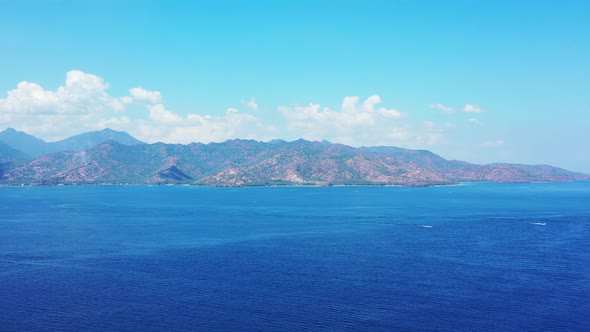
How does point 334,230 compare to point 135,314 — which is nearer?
point 135,314

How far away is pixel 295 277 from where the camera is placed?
274ft

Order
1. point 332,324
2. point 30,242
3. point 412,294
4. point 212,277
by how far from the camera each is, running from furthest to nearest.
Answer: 1. point 30,242
2. point 212,277
3. point 412,294
4. point 332,324

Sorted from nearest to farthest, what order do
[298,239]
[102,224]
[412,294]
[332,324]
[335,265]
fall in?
[332,324]
[412,294]
[335,265]
[298,239]
[102,224]

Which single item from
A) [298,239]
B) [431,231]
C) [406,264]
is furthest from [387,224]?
[406,264]

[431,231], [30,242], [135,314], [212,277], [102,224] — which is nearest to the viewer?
[135,314]

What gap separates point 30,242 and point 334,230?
83.0m

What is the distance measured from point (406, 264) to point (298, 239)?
38.6 m

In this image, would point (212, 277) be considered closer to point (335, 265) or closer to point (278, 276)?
point (278, 276)

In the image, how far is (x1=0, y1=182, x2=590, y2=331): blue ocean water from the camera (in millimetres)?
62562

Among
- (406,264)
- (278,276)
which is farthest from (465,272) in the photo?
(278,276)

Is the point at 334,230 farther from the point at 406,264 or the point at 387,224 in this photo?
the point at 406,264

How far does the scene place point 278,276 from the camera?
84.3 meters

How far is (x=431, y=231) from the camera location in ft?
457

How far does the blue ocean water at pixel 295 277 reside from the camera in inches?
2463
